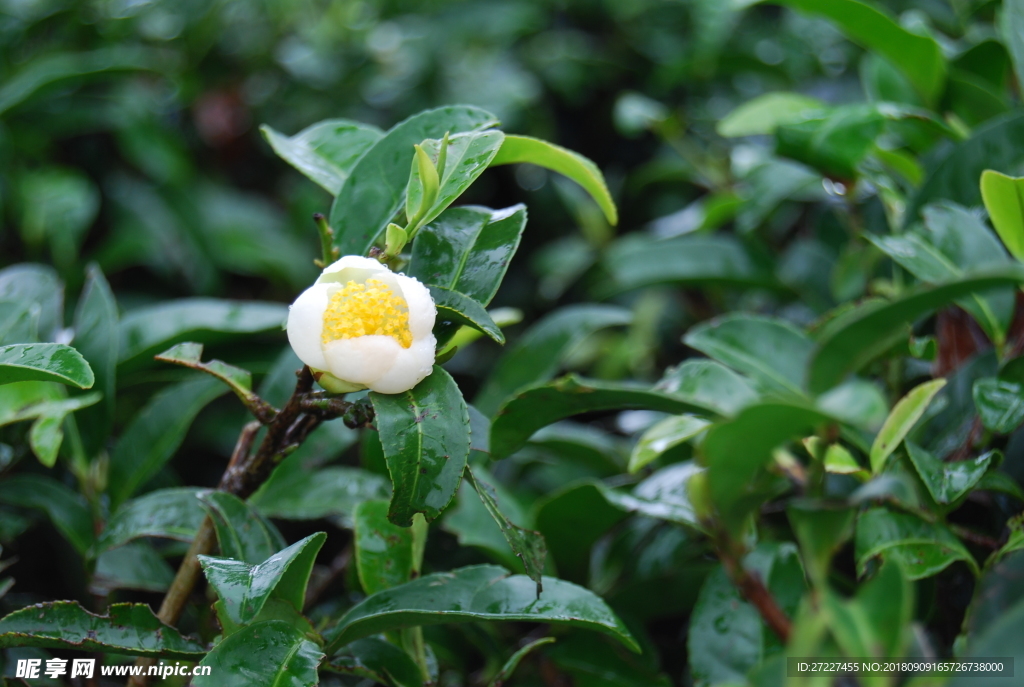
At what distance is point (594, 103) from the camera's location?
175 cm

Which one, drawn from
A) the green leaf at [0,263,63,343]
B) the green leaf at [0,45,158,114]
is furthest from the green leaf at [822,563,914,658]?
the green leaf at [0,45,158,114]

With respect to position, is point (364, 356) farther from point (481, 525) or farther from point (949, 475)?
point (949, 475)

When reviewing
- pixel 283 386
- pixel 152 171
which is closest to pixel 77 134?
pixel 152 171

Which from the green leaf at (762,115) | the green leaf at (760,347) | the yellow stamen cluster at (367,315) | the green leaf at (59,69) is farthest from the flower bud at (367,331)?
the green leaf at (59,69)

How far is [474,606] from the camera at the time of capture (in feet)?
2.03

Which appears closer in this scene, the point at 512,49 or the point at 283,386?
the point at 283,386

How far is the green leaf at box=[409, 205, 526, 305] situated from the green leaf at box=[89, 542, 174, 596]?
1.48 feet

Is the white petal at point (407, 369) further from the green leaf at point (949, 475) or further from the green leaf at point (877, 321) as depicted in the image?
the green leaf at point (949, 475)

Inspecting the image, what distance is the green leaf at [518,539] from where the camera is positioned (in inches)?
21.7

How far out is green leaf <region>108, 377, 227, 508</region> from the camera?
871 mm

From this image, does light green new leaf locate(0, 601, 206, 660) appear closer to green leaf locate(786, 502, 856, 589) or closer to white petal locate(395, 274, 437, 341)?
white petal locate(395, 274, 437, 341)

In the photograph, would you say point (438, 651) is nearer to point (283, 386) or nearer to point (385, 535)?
point (385, 535)

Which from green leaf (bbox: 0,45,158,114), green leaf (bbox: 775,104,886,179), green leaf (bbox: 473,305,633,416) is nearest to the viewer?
green leaf (bbox: 775,104,886,179)

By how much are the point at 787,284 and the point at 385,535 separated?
0.73 m
